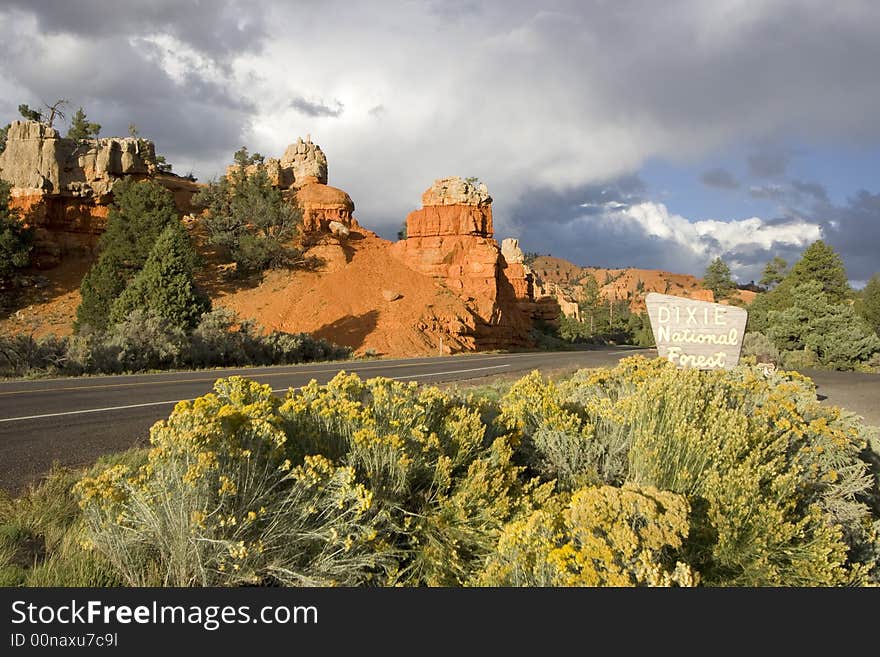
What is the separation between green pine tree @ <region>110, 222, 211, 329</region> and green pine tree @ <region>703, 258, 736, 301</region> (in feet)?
242

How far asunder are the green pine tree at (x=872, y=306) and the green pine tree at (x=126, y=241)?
53.7 metres

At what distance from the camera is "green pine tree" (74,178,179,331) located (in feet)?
95.8

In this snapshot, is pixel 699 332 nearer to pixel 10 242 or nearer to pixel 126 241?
pixel 126 241

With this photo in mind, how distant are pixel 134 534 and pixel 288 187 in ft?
190

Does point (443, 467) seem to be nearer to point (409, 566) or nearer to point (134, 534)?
point (409, 566)

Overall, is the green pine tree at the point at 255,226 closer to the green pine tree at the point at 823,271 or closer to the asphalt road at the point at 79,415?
the asphalt road at the point at 79,415

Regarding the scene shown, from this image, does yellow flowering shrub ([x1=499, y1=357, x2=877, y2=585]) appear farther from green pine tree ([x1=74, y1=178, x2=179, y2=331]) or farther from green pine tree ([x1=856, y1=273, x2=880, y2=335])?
green pine tree ([x1=856, y1=273, x2=880, y2=335])

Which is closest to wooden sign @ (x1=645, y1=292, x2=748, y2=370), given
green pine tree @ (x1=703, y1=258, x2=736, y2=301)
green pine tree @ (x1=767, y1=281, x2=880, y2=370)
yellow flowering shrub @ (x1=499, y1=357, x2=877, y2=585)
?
yellow flowering shrub @ (x1=499, y1=357, x2=877, y2=585)

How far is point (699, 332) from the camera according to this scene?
8.11 m

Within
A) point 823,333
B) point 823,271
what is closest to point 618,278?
point 823,271

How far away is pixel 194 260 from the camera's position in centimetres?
3391

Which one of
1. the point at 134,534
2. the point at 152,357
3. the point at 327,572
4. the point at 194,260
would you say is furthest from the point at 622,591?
the point at 194,260

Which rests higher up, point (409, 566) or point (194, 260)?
point (194, 260)

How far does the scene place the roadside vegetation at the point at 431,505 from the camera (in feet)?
9.39
